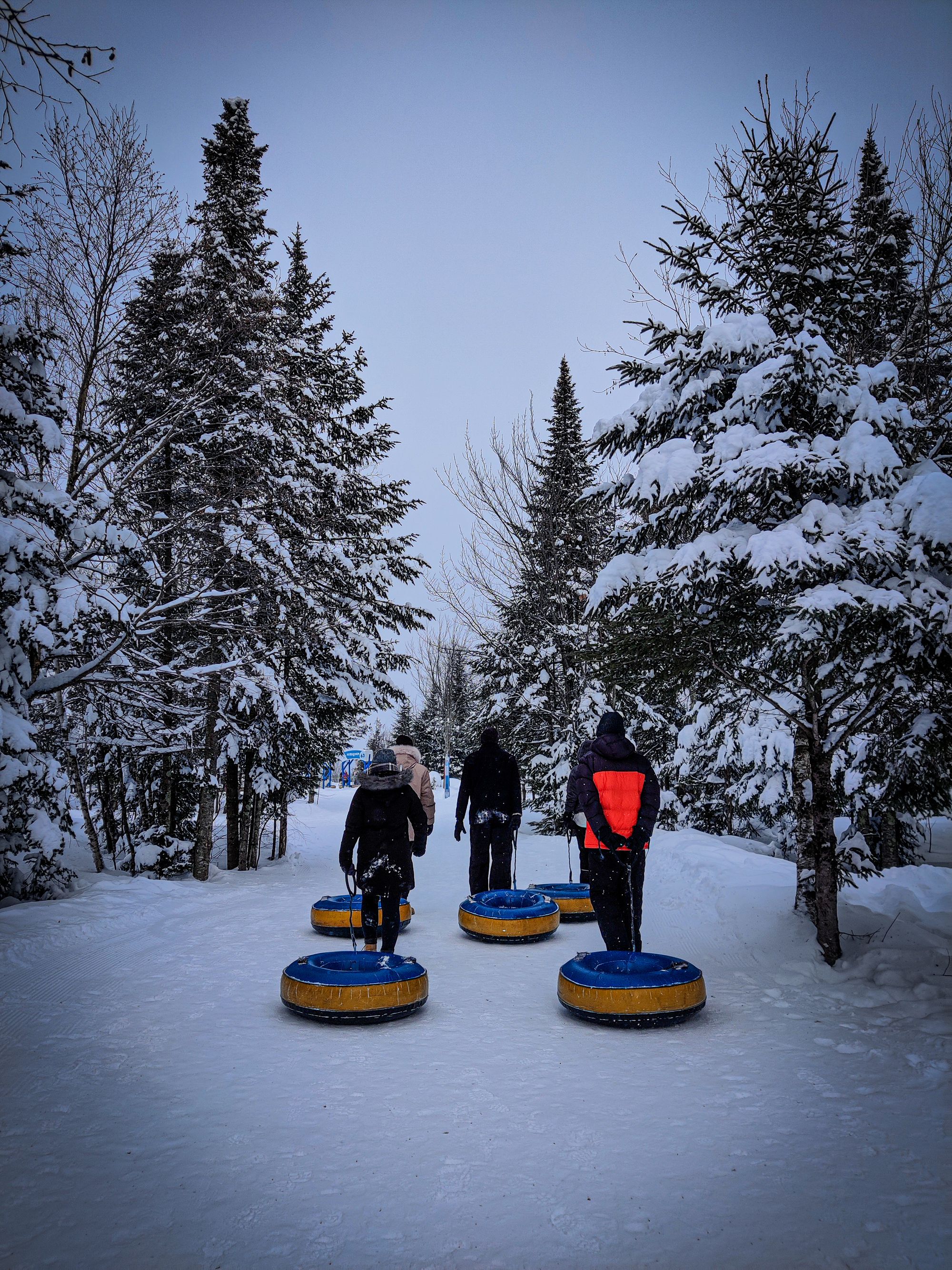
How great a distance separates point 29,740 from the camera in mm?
7137

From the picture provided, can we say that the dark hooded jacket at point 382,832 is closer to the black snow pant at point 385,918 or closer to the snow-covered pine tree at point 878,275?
the black snow pant at point 385,918

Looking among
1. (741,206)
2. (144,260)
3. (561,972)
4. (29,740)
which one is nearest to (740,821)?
(561,972)

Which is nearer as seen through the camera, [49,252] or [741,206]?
[741,206]

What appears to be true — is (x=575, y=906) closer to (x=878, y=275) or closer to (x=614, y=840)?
(x=614, y=840)

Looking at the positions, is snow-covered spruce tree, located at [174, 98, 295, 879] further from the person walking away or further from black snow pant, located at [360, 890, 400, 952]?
the person walking away

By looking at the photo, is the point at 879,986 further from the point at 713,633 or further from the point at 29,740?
the point at 29,740

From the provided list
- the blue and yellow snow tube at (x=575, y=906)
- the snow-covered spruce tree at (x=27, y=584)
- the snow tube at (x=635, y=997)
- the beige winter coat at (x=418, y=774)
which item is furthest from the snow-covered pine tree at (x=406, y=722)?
the snow tube at (x=635, y=997)

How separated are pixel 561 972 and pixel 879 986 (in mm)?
2498

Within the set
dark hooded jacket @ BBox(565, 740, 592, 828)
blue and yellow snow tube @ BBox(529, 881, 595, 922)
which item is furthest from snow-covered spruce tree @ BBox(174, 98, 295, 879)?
dark hooded jacket @ BBox(565, 740, 592, 828)

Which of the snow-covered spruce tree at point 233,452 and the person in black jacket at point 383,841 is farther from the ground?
the snow-covered spruce tree at point 233,452

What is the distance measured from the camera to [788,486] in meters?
5.31

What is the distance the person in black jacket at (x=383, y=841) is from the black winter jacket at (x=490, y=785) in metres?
2.82

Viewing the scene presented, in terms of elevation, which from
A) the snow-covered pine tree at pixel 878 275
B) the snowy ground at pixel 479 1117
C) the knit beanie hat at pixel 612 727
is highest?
the snow-covered pine tree at pixel 878 275

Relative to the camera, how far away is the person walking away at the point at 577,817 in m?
6.21
